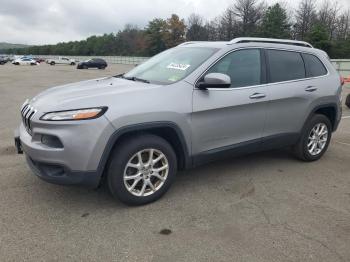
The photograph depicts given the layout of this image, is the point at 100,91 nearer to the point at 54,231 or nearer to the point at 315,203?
the point at 54,231

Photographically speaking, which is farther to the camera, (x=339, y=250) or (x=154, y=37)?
(x=154, y=37)

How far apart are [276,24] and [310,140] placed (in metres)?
58.7

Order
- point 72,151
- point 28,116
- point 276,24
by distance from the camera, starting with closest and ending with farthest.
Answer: point 72,151
point 28,116
point 276,24

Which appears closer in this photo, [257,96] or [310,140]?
[257,96]

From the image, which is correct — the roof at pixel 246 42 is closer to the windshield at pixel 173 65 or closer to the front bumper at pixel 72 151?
the windshield at pixel 173 65

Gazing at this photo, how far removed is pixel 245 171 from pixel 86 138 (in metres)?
2.46

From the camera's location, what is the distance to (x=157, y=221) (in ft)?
11.6

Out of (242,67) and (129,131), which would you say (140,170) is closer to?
(129,131)

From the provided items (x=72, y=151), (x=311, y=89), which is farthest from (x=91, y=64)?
(x=72, y=151)

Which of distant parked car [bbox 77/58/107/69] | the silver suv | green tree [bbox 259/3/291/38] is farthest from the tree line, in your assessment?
the silver suv

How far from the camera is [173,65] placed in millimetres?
→ 4414

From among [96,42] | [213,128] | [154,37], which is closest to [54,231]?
[213,128]

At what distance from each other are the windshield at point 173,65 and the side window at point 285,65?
0.93 metres

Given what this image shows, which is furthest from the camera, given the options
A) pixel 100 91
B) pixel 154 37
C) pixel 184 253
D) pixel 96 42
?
pixel 96 42
